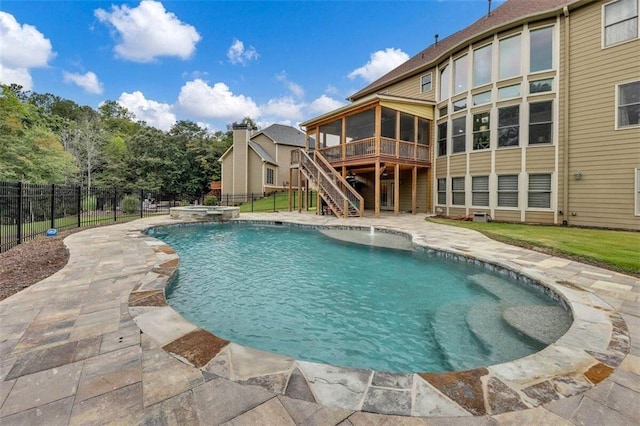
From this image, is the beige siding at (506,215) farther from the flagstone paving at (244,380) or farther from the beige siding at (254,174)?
the beige siding at (254,174)

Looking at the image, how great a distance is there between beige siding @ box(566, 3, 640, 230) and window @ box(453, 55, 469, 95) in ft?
11.8

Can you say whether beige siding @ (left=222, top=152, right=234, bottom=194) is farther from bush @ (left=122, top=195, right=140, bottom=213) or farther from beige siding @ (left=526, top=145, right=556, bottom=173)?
beige siding @ (left=526, top=145, right=556, bottom=173)

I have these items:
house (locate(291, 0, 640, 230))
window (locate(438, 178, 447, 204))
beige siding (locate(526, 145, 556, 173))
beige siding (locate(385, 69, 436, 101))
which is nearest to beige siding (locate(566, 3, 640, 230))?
house (locate(291, 0, 640, 230))

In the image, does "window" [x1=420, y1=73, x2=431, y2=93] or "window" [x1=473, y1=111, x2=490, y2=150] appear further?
"window" [x1=420, y1=73, x2=431, y2=93]

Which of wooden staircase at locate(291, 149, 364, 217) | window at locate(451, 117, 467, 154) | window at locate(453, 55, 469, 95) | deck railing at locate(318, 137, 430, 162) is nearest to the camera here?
window at locate(453, 55, 469, 95)

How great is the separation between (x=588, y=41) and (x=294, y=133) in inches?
939

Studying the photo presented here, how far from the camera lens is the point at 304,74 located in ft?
73.8

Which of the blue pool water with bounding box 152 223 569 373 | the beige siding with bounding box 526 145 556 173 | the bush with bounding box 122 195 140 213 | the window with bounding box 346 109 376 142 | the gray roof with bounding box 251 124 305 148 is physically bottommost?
the blue pool water with bounding box 152 223 569 373

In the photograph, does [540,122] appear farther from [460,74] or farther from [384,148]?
[384,148]

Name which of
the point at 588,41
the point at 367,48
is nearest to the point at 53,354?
the point at 588,41

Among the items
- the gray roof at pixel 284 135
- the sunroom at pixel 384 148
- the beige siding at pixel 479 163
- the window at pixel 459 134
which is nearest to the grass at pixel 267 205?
the sunroom at pixel 384 148

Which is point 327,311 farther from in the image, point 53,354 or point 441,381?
point 53,354

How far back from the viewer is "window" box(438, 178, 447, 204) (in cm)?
1405

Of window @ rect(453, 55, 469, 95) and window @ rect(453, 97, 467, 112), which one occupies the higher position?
window @ rect(453, 55, 469, 95)
